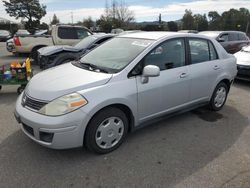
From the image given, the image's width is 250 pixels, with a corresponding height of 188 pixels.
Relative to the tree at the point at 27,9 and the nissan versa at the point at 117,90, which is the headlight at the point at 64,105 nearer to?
the nissan versa at the point at 117,90

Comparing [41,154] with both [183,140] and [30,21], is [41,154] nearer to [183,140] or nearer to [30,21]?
[183,140]

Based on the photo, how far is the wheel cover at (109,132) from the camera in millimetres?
3246

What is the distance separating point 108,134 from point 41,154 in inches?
38.0

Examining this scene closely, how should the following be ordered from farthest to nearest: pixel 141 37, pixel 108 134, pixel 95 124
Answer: pixel 141 37 → pixel 108 134 → pixel 95 124

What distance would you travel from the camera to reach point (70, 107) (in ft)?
9.63

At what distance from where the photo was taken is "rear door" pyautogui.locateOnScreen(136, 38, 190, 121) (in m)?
3.59

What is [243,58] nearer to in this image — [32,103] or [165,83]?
[165,83]

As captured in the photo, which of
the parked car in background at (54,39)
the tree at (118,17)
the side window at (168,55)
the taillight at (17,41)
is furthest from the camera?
the tree at (118,17)

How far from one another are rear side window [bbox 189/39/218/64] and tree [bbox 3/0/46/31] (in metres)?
59.1

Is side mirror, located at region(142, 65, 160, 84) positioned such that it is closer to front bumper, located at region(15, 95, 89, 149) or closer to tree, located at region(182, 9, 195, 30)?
front bumper, located at region(15, 95, 89, 149)

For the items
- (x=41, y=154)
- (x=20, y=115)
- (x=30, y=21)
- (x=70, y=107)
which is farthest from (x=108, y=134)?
(x=30, y=21)

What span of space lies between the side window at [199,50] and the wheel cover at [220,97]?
0.80m

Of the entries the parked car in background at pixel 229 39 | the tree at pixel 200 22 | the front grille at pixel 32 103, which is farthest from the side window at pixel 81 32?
the tree at pixel 200 22

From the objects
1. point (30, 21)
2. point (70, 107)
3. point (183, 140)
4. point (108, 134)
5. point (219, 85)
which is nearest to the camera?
point (70, 107)
